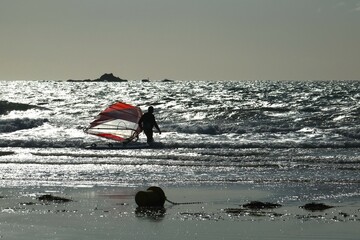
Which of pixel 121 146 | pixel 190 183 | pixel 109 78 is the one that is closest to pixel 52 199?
pixel 190 183

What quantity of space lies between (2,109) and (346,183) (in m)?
36.2

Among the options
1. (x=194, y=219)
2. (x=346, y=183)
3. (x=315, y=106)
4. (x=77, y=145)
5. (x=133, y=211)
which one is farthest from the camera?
(x=315, y=106)

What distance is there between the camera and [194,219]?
10.5m

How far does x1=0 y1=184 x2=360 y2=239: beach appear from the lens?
9.45 meters

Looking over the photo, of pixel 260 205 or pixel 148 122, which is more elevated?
pixel 148 122

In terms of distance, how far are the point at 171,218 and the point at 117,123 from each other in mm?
15766

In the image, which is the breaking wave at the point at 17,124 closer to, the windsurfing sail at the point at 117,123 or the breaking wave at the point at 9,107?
the windsurfing sail at the point at 117,123

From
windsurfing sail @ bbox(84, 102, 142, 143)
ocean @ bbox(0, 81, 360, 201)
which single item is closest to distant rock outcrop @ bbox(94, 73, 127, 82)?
ocean @ bbox(0, 81, 360, 201)

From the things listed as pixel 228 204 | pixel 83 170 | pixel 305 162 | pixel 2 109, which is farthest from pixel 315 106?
pixel 228 204

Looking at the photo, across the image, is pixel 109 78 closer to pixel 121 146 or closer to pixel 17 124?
pixel 17 124

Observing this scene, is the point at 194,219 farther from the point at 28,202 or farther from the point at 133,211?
the point at 28,202

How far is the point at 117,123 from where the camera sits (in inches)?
1032

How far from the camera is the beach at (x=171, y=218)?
31.0 feet

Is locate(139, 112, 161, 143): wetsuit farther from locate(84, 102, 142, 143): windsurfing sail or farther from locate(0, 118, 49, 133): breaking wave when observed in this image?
locate(0, 118, 49, 133): breaking wave
